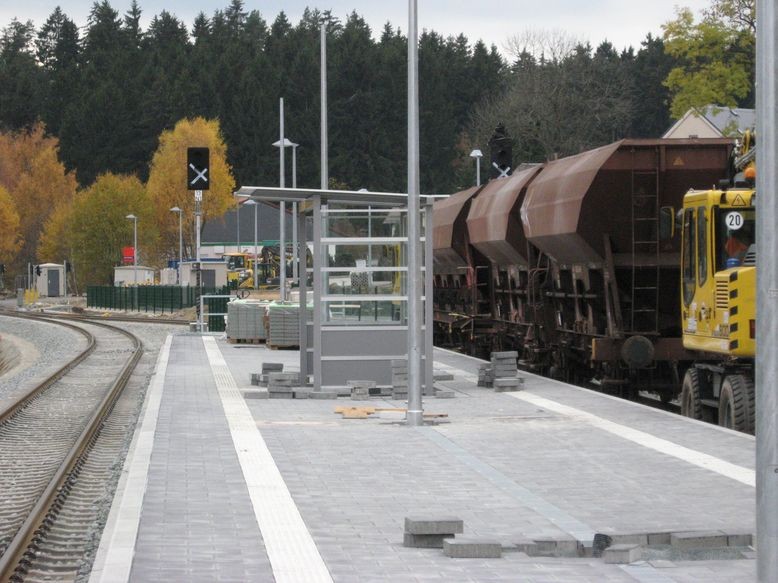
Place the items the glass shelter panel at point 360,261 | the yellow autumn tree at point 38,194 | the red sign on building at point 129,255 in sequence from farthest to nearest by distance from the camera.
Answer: the yellow autumn tree at point 38,194 → the red sign on building at point 129,255 → the glass shelter panel at point 360,261

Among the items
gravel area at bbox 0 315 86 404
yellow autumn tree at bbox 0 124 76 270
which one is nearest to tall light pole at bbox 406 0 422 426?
gravel area at bbox 0 315 86 404

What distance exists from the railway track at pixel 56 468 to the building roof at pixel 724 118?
23259mm

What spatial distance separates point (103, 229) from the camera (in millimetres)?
111125

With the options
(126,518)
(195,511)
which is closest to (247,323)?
(195,511)

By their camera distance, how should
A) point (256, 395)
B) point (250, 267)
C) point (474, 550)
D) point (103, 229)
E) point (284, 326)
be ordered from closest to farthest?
point (474, 550) → point (256, 395) → point (284, 326) → point (250, 267) → point (103, 229)

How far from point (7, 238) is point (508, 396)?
109146mm

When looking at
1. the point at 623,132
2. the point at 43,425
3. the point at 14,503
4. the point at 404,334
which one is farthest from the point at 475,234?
the point at 623,132

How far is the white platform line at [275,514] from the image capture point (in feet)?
28.4

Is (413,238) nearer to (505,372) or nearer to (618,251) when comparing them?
(618,251)

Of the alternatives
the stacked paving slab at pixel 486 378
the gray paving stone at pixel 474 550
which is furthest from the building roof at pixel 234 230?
the gray paving stone at pixel 474 550

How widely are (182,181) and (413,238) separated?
105m

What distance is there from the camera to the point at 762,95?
7.23 meters

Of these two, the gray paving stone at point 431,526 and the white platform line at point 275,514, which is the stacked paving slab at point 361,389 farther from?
the gray paving stone at point 431,526

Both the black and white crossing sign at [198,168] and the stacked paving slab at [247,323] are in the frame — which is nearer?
the black and white crossing sign at [198,168]
